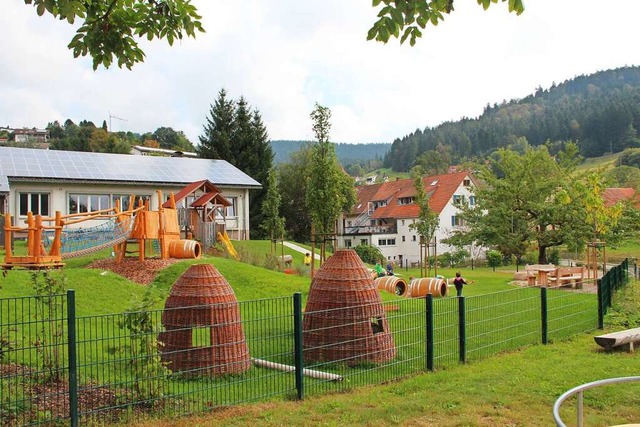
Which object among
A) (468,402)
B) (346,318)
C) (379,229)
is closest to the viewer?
(468,402)

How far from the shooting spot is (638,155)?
351 feet

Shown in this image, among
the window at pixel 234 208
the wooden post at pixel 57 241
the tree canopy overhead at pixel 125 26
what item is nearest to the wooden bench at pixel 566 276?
the wooden post at pixel 57 241

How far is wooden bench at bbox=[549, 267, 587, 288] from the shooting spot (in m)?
24.0

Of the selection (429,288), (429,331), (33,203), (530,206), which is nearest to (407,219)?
(530,206)

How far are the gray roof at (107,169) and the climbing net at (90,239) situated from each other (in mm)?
9166

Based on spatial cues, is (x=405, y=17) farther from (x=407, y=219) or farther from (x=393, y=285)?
(x=407, y=219)

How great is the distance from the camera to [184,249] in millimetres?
21297

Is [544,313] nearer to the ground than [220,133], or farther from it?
nearer to the ground

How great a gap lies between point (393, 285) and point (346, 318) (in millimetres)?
11919

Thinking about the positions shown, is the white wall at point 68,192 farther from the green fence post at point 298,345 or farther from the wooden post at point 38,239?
the green fence post at point 298,345

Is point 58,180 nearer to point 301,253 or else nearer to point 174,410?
point 301,253

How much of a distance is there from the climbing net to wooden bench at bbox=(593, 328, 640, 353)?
14569 mm

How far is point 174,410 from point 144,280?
36.0 ft

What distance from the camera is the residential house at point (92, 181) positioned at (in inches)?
1172
